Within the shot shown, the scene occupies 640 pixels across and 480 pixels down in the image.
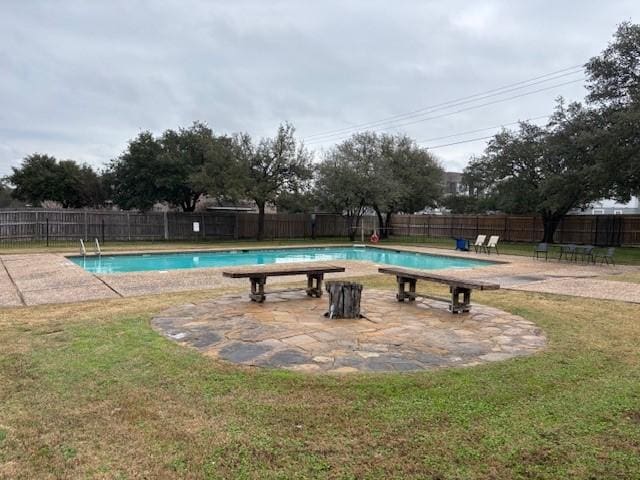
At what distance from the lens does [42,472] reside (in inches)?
90.0

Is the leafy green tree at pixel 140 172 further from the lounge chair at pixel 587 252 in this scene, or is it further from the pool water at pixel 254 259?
the lounge chair at pixel 587 252

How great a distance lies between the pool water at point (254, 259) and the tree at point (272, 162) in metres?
4.65

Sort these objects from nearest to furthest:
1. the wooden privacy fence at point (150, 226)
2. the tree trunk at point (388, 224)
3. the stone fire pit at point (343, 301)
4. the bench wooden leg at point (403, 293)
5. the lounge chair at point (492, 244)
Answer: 1. the stone fire pit at point (343, 301)
2. the bench wooden leg at point (403, 293)
3. the lounge chair at point (492, 244)
4. the wooden privacy fence at point (150, 226)
5. the tree trunk at point (388, 224)

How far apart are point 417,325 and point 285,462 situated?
11.2ft

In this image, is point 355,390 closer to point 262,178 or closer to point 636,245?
point 262,178

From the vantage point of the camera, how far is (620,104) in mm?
16328

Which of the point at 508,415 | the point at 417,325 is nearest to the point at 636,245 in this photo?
the point at 417,325

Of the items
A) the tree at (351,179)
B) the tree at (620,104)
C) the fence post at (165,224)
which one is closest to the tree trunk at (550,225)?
the tree at (620,104)

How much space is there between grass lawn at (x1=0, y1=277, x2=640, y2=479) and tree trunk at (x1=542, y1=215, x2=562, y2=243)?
66.8 ft

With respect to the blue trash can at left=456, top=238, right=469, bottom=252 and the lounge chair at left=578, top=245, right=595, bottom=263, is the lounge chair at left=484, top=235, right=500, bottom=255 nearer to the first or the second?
the blue trash can at left=456, top=238, right=469, bottom=252

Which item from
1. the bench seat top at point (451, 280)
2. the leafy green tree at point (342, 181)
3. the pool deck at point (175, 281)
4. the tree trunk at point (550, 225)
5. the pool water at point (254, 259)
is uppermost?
the leafy green tree at point (342, 181)

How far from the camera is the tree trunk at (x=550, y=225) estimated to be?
22.9 m

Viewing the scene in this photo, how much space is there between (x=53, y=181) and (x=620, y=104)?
32.9m

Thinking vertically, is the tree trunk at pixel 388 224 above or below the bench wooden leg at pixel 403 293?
above
